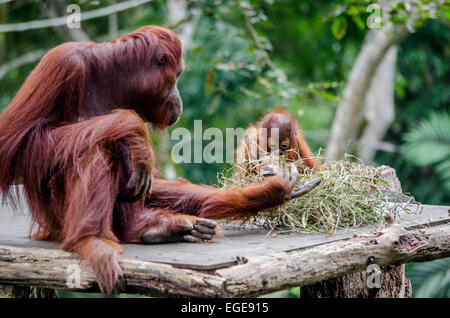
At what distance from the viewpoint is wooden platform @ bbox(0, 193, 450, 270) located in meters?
2.11

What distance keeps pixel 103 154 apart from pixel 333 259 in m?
1.09

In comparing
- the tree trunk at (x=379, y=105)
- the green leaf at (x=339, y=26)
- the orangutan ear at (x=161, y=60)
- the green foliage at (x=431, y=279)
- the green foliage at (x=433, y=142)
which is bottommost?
the green foliage at (x=431, y=279)

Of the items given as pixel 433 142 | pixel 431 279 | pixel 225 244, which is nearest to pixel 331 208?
pixel 225 244

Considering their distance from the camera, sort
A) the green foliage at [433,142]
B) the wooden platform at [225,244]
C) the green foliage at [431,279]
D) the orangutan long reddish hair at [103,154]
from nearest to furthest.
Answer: the wooden platform at [225,244], the orangutan long reddish hair at [103,154], the green foliage at [431,279], the green foliage at [433,142]

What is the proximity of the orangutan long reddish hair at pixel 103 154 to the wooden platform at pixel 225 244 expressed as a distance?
10 centimetres

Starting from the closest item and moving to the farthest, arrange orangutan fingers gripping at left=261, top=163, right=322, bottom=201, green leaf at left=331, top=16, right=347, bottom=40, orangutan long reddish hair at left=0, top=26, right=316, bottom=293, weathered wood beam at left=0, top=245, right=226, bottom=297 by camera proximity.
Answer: weathered wood beam at left=0, top=245, right=226, bottom=297, orangutan long reddish hair at left=0, top=26, right=316, bottom=293, orangutan fingers gripping at left=261, top=163, right=322, bottom=201, green leaf at left=331, top=16, right=347, bottom=40

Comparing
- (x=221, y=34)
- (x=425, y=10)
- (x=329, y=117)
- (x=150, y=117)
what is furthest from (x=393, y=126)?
(x=150, y=117)

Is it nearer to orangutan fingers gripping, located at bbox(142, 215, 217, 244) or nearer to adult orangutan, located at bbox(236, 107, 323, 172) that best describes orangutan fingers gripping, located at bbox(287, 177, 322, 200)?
orangutan fingers gripping, located at bbox(142, 215, 217, 244)

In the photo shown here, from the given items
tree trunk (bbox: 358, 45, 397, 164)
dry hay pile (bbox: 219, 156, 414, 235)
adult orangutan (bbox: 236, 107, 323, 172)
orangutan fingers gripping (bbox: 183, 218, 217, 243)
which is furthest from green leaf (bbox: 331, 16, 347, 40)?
tree trunk (bbox: 358, 45, 397, 164)

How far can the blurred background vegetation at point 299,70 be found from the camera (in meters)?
7.39

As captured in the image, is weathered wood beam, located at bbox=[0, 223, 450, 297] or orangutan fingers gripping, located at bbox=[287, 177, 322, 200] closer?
weathered wood beam, located at bbox=[0, 223, 450, 297]

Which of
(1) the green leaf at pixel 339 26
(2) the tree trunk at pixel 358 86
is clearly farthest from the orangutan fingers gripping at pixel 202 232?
(2) the tree trunk at pixel 358 86

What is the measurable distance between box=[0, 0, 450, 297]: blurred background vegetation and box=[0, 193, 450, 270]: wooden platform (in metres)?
3.62

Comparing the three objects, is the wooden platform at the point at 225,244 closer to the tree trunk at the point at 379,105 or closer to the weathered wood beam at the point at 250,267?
the weathered wood beam at the point at 250,267
